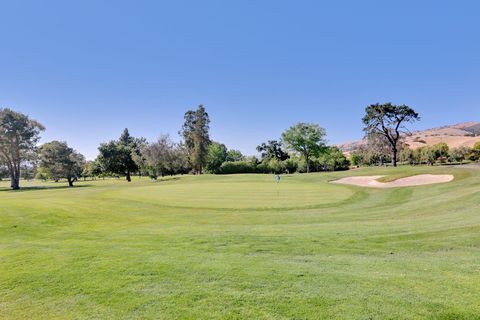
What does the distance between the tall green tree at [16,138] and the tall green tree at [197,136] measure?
3260 centimetres

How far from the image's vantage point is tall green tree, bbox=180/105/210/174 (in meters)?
74.8

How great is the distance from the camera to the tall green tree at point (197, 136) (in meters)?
74.8

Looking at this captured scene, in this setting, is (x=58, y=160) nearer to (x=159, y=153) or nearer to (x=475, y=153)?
(x=159, y=153)

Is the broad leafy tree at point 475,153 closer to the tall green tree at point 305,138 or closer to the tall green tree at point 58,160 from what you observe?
the tall green tree at point 305,138

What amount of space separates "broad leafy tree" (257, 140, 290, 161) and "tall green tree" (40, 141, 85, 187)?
52.1 meters

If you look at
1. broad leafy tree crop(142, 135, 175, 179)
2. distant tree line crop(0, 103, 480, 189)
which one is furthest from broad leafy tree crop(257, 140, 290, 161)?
broad leafy tree crop(142, 135, 175, 179)

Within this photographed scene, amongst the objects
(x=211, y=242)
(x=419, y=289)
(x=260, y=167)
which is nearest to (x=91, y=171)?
(x=260, y=167)

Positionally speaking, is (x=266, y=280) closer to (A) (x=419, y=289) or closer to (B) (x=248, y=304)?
(B) (x=248, y=304)

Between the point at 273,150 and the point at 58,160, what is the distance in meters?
58.4

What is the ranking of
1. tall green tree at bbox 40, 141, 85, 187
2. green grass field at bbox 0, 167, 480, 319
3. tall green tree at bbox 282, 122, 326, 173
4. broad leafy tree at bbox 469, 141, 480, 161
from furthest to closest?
broad leafy tree at bbox 469, 141, 480, 161 → tall green tree at bbox 282, 122, 326, 173 → tall green tree at bbox 40, 141, 85, 187 → green grass field at bbox 0, 167, 480, 319

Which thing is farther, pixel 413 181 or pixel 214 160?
pixel 214 160

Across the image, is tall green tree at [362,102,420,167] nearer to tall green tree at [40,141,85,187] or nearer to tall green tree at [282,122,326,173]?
tall green tree at [282,122,326,173]

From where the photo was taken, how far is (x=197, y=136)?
248ft

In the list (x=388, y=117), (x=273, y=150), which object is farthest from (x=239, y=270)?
(x=273, y=150)
